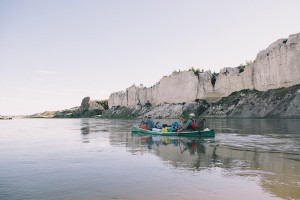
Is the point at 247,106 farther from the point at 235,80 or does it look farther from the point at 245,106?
the point at 235,80

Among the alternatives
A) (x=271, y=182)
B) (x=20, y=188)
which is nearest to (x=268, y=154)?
(x=271, y=182)

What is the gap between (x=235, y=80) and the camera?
8856 cm

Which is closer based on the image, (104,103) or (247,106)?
(247,106)

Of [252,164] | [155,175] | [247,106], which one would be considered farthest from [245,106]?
[155,175]

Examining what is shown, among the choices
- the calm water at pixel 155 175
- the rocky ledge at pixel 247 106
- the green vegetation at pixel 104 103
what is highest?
the green vegetation at pixel 104 103

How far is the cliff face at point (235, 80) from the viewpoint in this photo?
7081 centimetres

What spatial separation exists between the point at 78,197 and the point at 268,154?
408 inches

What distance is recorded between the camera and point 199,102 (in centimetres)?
9588

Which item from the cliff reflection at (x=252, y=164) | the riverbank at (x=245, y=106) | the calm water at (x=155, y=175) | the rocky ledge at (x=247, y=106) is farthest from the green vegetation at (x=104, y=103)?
the cliff reflection at (x=252, y=164)

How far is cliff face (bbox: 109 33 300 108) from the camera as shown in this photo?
70812mm

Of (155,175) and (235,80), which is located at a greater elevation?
(235,80)

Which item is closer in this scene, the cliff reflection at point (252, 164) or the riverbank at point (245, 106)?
the cliff reflection at point (252, 164)

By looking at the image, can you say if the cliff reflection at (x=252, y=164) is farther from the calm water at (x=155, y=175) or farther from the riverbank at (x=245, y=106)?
the riverbank at (x=245, y=106)

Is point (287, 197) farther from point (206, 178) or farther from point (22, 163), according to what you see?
point (22, 163)
